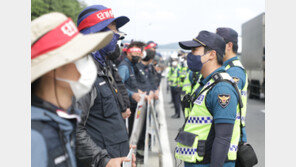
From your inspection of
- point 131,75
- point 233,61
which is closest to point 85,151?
point 233,61

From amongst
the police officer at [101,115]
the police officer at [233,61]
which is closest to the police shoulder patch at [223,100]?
the police officer at [101,115]

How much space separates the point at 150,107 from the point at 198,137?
4376 mm

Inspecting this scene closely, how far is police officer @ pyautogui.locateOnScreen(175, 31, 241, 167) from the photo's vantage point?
252 centimetres

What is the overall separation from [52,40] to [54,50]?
0.05 m

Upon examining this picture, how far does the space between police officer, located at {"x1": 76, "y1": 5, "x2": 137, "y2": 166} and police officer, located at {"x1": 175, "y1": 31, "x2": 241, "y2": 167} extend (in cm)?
58

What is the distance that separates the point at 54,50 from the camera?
142 centimetres

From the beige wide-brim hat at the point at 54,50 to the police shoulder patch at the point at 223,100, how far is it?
4.40 feet

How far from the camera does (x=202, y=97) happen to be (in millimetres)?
2674

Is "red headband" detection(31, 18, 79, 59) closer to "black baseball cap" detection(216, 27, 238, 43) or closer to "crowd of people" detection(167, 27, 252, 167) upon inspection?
"crowd of people" detection(167, 27, 252, 167)

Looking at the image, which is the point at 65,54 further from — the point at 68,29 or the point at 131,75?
the point at 131,75

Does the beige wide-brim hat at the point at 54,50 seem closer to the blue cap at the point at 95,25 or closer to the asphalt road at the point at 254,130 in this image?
the blue cap at the point at 95,25

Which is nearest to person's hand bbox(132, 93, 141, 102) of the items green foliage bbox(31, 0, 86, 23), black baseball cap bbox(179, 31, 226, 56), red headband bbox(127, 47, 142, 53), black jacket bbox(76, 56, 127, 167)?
red headband bbox(127, 47, 142, 53)

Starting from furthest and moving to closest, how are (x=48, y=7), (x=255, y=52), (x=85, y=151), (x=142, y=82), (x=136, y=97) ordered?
1. (x=255, y=52)
2. (x=48, y=7)
3. (x=142, y=82)
4. (x=136, y=97)
5. (x=85, y=151)

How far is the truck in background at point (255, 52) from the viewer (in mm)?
16078
